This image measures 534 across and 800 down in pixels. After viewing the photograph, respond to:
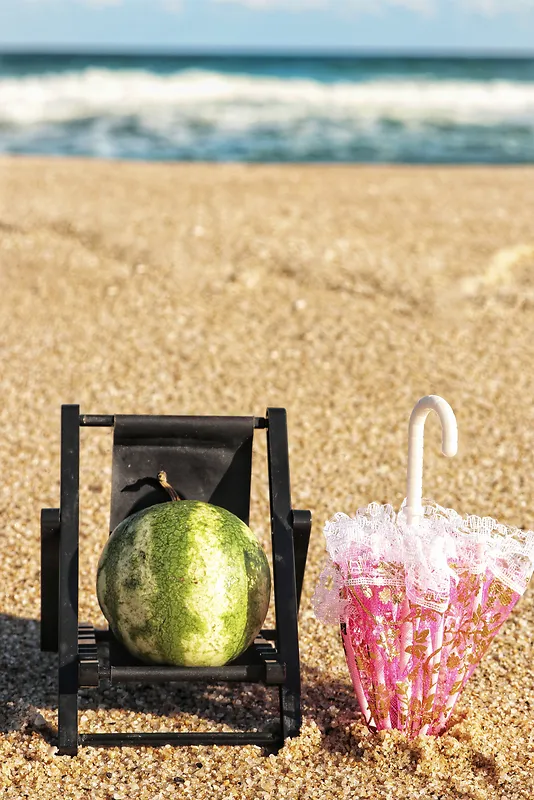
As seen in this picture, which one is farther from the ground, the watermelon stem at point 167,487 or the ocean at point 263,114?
the ocean at point 263,114

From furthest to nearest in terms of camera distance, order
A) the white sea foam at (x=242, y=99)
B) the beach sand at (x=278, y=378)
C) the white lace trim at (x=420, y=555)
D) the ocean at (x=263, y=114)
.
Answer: the white sea foam at (x=242, y=99) → the ocean at (x=263, y=114) → the beach sand at (x=278, y=378) → the white lace trim at (x=420, y=555)

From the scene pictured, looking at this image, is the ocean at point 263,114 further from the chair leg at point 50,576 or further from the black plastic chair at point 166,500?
the chair leg at point 50,576

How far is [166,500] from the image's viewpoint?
2973mm

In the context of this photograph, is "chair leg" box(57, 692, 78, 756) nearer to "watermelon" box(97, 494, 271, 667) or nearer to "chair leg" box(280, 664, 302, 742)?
"watermelon" box(97, 494, 271, 667)

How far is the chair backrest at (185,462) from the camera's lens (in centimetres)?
293

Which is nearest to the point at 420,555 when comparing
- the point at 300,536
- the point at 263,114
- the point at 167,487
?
the point at 300,536

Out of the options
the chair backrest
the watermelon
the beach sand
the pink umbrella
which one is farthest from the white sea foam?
the pink umbrella

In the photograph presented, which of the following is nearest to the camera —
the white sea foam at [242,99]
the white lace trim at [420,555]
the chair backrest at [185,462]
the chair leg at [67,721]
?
the white lace trim at [420,555]

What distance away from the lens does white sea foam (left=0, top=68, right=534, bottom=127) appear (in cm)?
2202

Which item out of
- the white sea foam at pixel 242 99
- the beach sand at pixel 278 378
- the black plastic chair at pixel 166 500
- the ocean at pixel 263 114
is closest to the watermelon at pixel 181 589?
the black plastic chair at pixel 166 500

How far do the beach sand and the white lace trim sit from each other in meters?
0.54

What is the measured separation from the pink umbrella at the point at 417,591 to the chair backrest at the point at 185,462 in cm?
41

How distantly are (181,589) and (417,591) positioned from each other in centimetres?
61

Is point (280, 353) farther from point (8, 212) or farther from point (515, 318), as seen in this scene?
point (8, 212)
